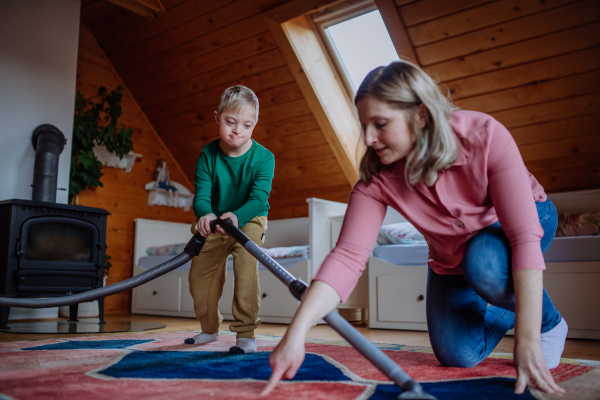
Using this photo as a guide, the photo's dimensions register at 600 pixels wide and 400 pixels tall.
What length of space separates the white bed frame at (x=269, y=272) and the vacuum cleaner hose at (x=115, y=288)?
1474 millimetres

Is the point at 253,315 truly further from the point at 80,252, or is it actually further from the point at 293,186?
the point at 293,186

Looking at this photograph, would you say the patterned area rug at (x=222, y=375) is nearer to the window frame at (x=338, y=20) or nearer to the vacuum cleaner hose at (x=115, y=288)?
the vacuum cleaner hose at (x=115, y=288)

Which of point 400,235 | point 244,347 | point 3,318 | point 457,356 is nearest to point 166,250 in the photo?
point 3,318

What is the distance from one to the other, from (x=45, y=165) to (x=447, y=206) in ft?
8.58

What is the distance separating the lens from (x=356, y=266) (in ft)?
3.14

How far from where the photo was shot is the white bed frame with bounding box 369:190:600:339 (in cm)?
212

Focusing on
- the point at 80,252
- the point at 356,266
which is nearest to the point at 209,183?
the point at 356,266

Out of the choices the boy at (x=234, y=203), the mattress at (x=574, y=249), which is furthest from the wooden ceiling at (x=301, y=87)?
the boy at (x=234, y=203)

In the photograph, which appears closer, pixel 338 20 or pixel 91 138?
pixel 338 20

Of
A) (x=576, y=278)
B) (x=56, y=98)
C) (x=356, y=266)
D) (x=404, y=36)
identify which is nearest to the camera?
(x=356, y=266)

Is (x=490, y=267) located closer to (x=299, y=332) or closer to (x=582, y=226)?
(x=299, y=332)

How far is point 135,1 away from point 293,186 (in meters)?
1.77

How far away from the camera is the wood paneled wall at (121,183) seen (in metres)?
3.95

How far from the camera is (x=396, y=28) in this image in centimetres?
277
